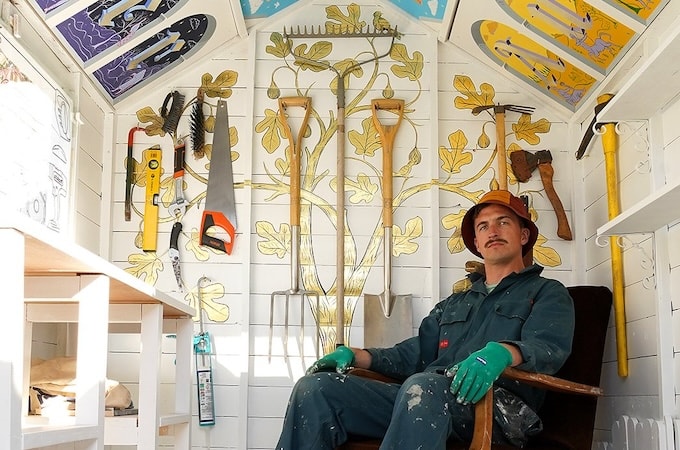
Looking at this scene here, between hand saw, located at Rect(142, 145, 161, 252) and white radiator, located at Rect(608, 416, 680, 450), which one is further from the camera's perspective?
hand saw, located at Rect(142, 145, 161, 252)

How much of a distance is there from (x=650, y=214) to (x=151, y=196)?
2.39 m

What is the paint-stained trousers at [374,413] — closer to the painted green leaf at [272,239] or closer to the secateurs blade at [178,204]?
the painted green leaf at [272,239]

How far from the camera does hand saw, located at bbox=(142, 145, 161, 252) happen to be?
4301 mm

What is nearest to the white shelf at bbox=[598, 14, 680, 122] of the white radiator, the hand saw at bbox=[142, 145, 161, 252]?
the white radiator

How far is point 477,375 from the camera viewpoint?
8.49 feet

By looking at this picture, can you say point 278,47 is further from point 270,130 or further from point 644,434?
point 644,434

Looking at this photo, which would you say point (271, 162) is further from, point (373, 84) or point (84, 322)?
point (84, 322)

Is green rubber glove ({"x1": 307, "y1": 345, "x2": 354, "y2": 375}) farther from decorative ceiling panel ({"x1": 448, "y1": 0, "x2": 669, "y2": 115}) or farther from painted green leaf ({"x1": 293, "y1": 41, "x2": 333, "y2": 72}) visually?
painted green leaf ({"x1": 293, "y1": 41, "x2": 333, "y2": 72})

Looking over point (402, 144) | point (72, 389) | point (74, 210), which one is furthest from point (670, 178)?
point (74, 210)

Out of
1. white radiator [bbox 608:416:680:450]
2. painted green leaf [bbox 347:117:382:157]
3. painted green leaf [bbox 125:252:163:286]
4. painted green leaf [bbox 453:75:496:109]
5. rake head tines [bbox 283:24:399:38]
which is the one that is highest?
rake head tines [bbox 283:24:399:38]

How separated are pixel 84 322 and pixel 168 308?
3.11 ft

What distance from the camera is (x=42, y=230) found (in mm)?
1911

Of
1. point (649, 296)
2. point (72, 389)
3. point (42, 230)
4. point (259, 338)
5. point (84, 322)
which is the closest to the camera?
point (42, 230)

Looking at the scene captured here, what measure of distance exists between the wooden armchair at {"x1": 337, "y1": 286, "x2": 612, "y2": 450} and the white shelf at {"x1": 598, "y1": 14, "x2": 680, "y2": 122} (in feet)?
2.46
